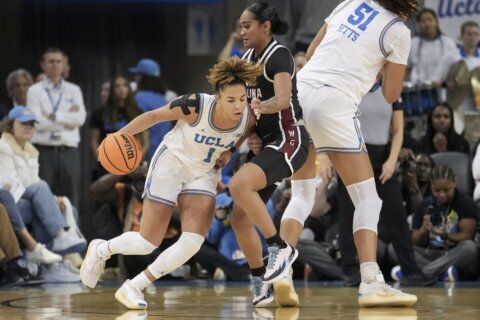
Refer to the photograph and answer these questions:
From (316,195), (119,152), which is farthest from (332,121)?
(316,195)

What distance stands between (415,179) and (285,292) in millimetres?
3850

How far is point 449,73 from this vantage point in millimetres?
11328

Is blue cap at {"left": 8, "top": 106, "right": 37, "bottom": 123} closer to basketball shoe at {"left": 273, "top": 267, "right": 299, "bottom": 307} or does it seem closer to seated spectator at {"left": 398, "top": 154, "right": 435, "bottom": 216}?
seated spectator at {"left": 398, "top": 154, "right": 435, "bottom": 216}

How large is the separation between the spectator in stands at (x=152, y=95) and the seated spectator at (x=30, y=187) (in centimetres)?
198

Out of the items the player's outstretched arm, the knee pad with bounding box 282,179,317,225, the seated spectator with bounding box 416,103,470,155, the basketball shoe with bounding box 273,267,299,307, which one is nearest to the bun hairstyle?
the player's outstretched arm

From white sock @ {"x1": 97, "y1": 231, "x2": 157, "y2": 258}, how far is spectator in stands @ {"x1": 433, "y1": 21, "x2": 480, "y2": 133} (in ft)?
18.0

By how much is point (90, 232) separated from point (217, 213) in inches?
122

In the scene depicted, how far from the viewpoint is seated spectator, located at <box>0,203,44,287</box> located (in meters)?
8.96

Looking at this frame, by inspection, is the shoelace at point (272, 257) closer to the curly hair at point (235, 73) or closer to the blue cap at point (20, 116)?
the curly hair at point (235, 73)

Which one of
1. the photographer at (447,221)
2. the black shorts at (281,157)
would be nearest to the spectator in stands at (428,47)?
the photographer at (447,221)

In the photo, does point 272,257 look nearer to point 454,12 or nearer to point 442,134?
A: point 442,134

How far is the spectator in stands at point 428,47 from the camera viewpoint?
11.5m

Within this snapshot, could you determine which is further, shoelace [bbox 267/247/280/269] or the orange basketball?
the orange basketball

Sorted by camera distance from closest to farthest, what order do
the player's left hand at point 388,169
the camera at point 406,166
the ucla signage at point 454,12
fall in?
the player's left hand at point 388,169 → the camera at point 406,166 → the ucla signage at point 454,12
